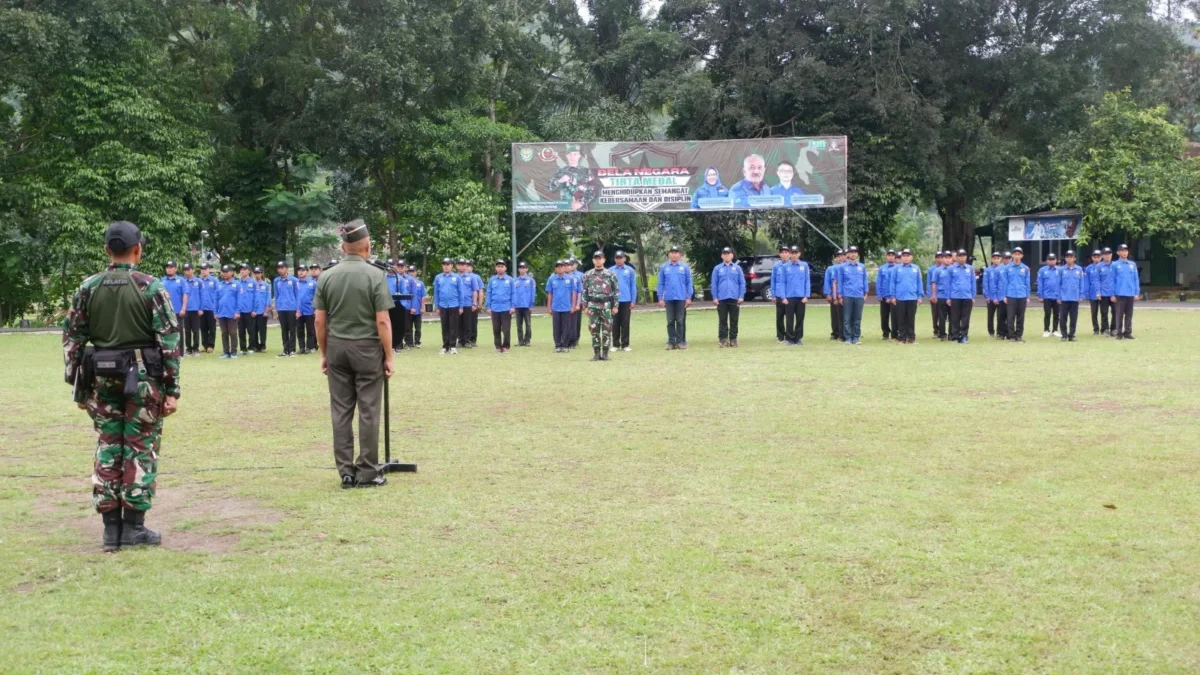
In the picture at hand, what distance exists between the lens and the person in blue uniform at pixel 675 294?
1931 centimetres

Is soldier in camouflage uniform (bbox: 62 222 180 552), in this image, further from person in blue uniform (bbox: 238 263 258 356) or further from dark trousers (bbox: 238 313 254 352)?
Result: dark trousers (bbox: 238 313 254 352)

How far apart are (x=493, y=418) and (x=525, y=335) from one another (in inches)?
419

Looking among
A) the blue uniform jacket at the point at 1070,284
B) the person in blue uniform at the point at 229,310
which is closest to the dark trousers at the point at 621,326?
the person in blue uniform at the point at 229,310

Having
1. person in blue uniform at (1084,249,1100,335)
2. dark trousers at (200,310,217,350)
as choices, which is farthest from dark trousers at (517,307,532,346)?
person in blue uniform at (1084,249,1100,335)

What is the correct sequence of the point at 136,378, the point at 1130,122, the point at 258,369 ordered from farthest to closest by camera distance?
1. the point at 1130,122
2. the point at 258,369
3. the point at 136,378

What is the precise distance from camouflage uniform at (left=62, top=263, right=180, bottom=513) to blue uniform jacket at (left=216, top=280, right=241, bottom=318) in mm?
14319

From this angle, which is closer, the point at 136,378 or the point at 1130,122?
the point at 136,378

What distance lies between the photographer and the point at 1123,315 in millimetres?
20031

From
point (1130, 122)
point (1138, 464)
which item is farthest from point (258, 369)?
point (1130, 122)

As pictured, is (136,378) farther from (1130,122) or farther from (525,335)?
(1130,122)

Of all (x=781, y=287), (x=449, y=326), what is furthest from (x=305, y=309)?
(x=781, y=287)

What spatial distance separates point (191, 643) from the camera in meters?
4.44

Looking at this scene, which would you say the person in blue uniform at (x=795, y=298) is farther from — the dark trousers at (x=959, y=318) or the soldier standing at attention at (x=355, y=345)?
the soldier standing at attention at (x=355, y=345)

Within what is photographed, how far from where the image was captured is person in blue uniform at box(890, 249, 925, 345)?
1986cm
